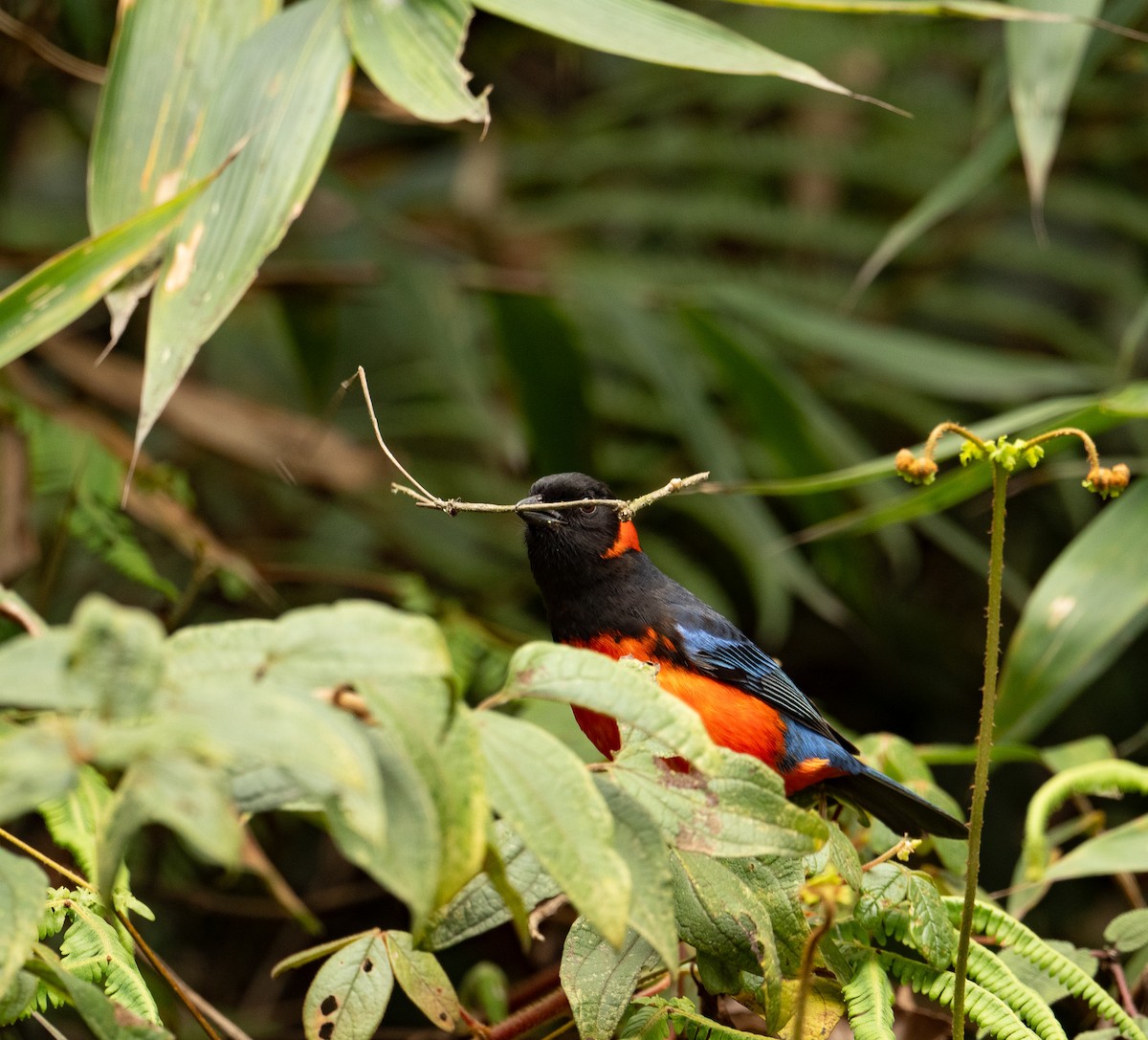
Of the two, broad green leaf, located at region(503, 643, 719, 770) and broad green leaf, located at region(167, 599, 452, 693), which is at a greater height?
broad green leaf, located at region(167, 599, 452, 693)

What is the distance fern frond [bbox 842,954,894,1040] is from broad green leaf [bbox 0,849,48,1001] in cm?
95

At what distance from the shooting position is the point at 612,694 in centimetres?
115

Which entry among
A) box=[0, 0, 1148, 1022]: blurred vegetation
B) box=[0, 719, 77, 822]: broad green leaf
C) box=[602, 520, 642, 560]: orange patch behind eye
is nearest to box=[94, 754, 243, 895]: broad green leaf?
box=[0, 719, 77, 822]: broad green leaf

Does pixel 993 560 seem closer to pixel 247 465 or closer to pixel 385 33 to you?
pixel 385 33

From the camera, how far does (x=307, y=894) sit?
4.89 metres

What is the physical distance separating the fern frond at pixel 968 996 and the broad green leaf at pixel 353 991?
632mm

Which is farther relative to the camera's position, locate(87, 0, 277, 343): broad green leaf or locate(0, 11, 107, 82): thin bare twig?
locate(0, 11, 107, 82): thin bare twig

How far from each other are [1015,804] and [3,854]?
16.5 feet

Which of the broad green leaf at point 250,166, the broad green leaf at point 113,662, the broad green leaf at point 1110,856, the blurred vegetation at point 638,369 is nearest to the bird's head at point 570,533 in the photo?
the blurred vegetation at point 638,369

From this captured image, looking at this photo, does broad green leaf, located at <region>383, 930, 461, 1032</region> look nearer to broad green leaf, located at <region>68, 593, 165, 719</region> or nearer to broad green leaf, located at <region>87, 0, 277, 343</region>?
broad green leaf, located at <region>68, 593, 165, 719</region>

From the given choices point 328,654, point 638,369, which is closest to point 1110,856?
point 328,654

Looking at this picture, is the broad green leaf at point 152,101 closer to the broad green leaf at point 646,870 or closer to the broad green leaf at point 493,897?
the broad green leaf at point 493,897

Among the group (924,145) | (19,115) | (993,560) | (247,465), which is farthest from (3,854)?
A: (924,145)

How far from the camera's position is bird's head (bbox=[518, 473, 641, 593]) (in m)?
2.99
